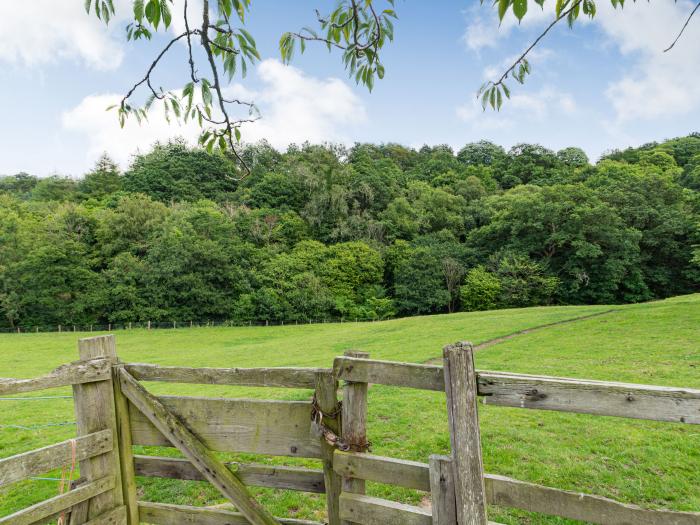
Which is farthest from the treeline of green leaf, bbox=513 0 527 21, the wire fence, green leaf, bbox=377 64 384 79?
green leaf, bbox=513 0 527 21

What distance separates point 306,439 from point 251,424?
459mm

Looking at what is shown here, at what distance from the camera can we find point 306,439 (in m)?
3.02

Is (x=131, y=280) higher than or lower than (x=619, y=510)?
higher

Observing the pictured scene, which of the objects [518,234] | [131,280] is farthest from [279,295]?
[518,234]

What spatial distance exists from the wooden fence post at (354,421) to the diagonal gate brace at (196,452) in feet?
2.45

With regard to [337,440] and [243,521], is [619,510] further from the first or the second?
[243,521]

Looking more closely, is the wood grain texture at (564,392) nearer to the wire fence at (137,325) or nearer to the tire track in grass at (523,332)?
the tire track in grass at (523,332)

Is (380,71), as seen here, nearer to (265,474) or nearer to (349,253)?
(265,474)

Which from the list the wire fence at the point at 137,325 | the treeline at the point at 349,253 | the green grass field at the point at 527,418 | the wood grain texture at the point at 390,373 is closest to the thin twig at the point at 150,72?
the wood grain texture at the point at 390,373

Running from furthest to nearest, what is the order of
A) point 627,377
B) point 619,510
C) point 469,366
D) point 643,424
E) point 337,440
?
point 627,377 → point 643,424 → point 337,440 → point 469,366 → point 619,510

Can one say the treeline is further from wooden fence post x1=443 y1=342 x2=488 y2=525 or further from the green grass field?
wooden fence post x1=443 y1=342 x2=488 y2=525

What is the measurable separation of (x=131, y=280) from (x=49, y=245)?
880cm

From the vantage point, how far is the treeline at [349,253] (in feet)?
127

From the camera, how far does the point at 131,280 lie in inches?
1533
